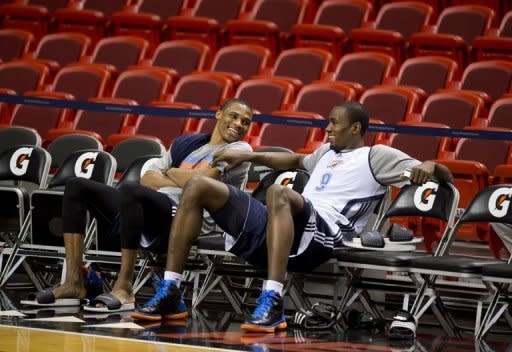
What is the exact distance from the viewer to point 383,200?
19.0ft

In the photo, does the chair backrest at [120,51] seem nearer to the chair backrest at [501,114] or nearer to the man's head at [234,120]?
the chair backrest at [501,114]

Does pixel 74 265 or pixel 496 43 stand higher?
pixel 496 43

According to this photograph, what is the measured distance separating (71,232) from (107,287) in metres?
0.66

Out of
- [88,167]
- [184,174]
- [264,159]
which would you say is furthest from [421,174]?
[88,167]

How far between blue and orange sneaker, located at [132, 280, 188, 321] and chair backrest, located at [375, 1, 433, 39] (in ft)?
16.6

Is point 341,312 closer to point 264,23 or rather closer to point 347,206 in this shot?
point 347,206

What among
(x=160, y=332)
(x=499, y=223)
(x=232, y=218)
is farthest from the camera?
(x=499, y=223)

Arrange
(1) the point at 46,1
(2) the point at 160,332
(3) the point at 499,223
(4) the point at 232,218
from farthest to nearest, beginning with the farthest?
(1) the point at 46,1 < (3) the point at 499,223 < (4) the point at 232,218 < (2) the point at 160,332

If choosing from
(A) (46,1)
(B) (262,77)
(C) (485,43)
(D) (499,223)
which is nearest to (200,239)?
(D) (499,223)

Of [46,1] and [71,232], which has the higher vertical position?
[46,1]

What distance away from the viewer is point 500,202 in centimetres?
559

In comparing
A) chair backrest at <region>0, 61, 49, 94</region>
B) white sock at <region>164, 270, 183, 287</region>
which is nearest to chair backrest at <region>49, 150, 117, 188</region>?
white sock at <region>164, 270, 183, 287</region>

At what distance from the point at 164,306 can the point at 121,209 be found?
685mm

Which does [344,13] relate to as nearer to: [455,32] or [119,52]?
[455,32]
